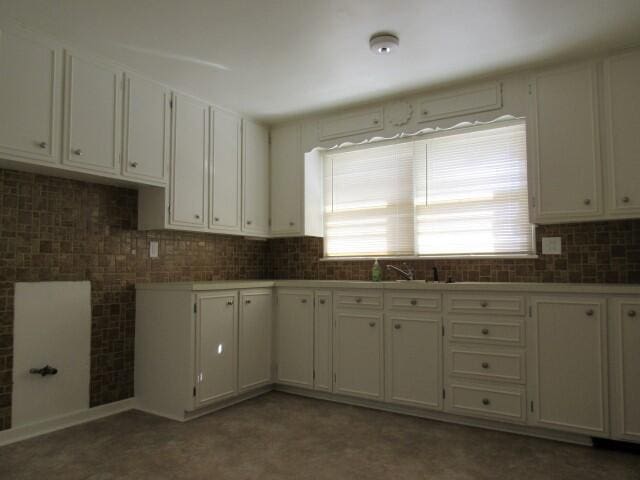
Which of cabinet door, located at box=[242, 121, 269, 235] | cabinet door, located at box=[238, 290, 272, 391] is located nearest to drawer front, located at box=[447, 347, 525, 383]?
cabinet door, located at box=[238, 290, 272, 391]

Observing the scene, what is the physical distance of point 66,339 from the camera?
125 inches

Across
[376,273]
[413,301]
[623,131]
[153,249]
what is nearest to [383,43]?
[623,131]

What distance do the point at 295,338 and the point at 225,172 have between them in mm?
1575

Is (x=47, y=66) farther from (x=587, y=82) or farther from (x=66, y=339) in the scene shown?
(x=587, y=82)

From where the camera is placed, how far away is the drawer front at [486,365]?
3.00 m

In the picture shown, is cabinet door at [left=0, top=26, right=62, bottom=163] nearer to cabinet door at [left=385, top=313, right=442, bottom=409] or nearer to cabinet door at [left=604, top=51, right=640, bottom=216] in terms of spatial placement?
cabinet door at [left=385, top=313, right=442, bottom=409]

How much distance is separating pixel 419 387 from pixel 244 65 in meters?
2.60

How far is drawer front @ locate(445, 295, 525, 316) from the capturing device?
3014 millimetres

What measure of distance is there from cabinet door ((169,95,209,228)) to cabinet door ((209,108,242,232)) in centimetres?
10

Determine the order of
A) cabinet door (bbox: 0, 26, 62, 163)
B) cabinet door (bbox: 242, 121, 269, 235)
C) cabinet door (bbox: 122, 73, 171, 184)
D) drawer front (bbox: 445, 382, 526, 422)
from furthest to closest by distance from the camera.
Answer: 1. cabinet door (bbox: 242, 121, 269, 235)
2. cabinet door (bbox: 122, 73, 171, 184)
3. drawer front (bbox: 445, 382, 526, 422)
4. cabinet door (bbox: 0, 26, 62, 163)

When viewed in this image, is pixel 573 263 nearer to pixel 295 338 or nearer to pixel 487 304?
pixel 487 304

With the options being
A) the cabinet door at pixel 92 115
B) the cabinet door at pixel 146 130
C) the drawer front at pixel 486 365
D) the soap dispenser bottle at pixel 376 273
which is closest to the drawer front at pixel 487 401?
the drawer front at pixel 486 365

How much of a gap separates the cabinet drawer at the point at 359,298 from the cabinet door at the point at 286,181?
91cm

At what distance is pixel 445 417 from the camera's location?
3.26 m
